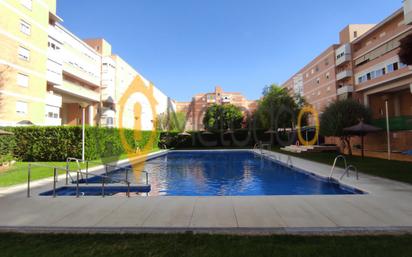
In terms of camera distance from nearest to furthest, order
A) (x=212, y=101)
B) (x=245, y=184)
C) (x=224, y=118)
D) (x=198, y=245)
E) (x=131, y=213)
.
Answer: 1. (x=198, y=245)
2. (x=131, y=213)
3. (x=245, y=184)
4. (x=224, y=118)
5. (x=212, y=101)

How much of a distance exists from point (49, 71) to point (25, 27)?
4.26 meters

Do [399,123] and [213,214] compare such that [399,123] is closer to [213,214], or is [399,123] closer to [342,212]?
[342,212]

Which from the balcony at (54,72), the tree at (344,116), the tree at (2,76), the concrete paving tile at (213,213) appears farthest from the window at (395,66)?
the tree at (2,76)

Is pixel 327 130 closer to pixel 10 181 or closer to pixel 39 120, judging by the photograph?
pixel 10 181

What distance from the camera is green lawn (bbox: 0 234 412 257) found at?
315cm

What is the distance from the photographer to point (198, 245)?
3.42 metres

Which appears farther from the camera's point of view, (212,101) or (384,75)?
(212,101)

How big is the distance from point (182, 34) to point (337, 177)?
19.1 m

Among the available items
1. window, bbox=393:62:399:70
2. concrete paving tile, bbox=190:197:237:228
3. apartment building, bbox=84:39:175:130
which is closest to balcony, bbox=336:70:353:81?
window, bbox=393:62:399:70

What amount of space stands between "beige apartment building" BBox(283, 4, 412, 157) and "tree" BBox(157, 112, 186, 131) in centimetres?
3158

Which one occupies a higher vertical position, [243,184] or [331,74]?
[331,74]

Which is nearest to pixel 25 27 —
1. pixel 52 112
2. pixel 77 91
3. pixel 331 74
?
pixel 52 112

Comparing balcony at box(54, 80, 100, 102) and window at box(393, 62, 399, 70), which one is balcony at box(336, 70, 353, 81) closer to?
window at box(393, 62, 399, 70)

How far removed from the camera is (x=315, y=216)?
4.62 m
